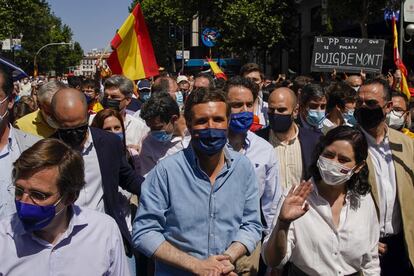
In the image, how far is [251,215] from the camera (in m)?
3.00

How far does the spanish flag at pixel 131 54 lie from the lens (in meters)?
7.91

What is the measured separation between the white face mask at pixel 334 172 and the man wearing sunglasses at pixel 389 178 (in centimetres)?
53

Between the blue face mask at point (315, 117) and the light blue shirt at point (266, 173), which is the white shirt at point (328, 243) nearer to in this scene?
the light blue shirt at point (266, 173)

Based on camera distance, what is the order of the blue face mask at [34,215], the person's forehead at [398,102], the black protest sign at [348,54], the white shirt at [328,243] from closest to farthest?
the blue face mask at [34,215] < the white shirt at [328,243] < the person's forehead at [398,102] < the black protest sign at [348,54]

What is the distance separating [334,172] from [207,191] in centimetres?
80

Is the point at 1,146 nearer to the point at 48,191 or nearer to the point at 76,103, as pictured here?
the point at 76,103

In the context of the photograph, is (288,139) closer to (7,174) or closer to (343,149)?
(343,149)

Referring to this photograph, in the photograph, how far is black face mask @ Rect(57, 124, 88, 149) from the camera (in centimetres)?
350

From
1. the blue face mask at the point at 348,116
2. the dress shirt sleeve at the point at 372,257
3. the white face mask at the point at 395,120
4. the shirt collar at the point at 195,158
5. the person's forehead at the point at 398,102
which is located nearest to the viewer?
the shirt collar at the point at 195,158

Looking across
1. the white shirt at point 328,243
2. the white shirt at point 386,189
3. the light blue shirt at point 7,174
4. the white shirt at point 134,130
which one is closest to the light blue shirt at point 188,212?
the white shirt at point 328,243

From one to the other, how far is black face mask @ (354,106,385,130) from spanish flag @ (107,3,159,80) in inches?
170

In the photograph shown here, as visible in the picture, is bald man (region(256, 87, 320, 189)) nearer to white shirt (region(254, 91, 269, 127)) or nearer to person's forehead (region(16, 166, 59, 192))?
white shirt (region(254, 91, 269, 127))

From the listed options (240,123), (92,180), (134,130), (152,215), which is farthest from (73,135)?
(134,130)

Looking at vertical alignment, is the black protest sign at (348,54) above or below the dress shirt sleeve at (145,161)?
above
